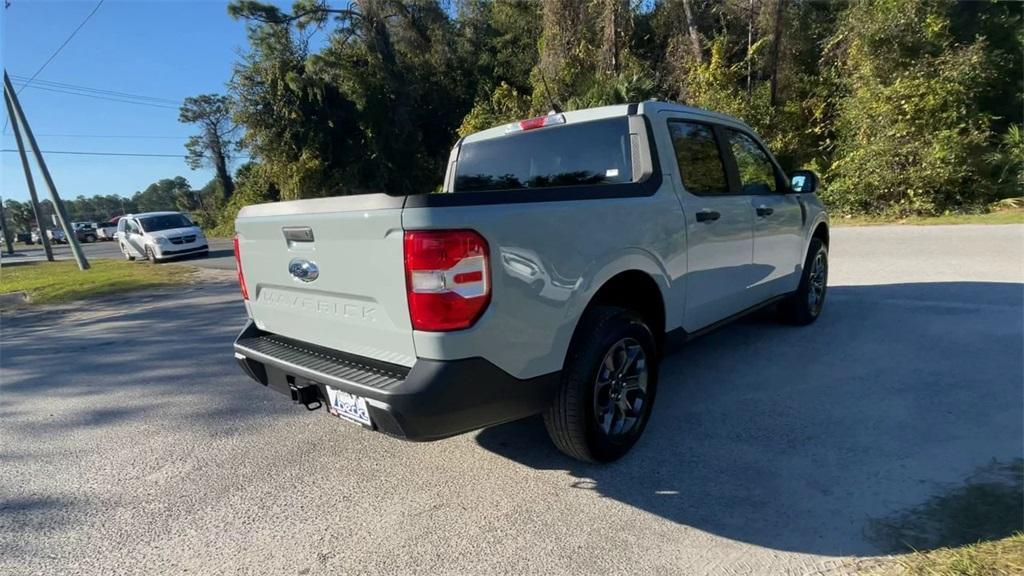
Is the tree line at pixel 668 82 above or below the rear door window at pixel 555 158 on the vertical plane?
above

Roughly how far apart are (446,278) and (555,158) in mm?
1720

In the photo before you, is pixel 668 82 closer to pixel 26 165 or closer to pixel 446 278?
pixel 446 278

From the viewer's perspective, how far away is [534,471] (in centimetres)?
289

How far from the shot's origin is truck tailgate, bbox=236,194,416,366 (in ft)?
7.36

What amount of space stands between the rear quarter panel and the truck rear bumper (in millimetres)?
63

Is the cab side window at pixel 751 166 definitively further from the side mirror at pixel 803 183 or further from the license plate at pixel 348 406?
the license plate at pixel 348 406

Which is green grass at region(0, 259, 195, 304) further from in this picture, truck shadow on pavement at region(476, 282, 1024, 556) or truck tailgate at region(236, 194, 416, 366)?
truck shadow on pavement at region(476, 282, 1024, 556)

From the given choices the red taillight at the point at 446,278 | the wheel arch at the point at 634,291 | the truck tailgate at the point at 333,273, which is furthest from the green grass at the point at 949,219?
the truck tailgate at the point at 333,273

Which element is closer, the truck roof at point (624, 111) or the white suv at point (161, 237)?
the truck roof at point (624, 111)

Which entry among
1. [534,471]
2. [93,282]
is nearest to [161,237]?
[93,282]

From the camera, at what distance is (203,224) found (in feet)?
147

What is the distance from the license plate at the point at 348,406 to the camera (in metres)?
2.34

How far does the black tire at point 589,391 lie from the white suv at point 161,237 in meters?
18.4

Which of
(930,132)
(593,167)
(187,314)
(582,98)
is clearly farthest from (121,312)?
(930,132)
